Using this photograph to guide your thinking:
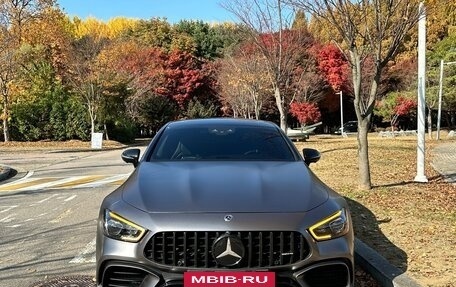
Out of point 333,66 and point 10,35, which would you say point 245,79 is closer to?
point 10,35

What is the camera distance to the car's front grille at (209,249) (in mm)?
3295

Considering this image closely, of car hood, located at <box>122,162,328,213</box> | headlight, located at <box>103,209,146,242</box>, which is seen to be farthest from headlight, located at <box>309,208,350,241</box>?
headlight, located at <box>103,209,146,242</box>

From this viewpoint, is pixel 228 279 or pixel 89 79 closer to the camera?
pixel 228 279

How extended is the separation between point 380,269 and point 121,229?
2578 mm

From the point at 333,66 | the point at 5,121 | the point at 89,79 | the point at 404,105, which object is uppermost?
the point at 333,66

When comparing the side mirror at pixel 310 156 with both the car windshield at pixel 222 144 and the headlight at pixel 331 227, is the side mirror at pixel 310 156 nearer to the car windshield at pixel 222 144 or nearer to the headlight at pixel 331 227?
the car windshield at pixel 222 144

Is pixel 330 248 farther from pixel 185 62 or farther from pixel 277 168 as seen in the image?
pixel 185 62

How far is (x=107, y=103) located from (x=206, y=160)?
3408 cm

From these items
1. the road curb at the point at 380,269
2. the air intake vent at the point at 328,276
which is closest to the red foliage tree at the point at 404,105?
the road curb at the point at 380,269

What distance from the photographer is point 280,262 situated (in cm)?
330

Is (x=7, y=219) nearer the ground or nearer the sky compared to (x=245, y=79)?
nearer the ground

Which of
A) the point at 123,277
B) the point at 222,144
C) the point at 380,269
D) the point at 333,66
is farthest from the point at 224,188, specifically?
the point at 333,66

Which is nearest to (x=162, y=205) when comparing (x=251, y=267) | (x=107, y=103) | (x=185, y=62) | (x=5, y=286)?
(x=251, y=267)

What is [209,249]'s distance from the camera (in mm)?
3303
